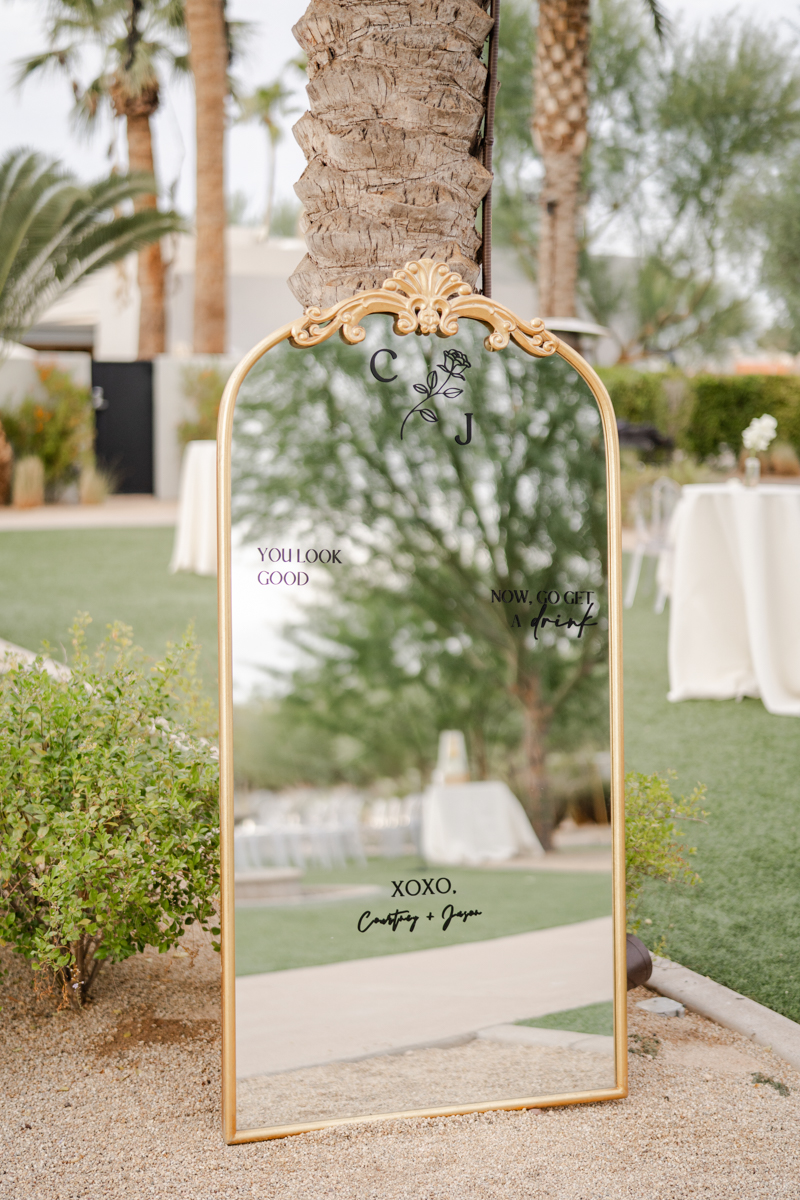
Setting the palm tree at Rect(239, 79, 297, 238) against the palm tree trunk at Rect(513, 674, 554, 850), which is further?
the palm tree at Rect(239, 79, 297, 238)

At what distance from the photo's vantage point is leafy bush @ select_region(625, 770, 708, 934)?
2527 mm

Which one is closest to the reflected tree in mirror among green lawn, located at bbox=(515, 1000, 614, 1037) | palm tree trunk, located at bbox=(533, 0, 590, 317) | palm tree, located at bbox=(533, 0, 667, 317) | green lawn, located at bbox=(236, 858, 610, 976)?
green lawn, located at bbox=(236, 858, 610, 976)

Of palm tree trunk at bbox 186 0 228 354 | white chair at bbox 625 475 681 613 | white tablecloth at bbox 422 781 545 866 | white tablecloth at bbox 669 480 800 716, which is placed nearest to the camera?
white tablecloth at bbox 422 781 545 866

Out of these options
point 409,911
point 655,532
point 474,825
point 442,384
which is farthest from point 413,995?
point 655,532

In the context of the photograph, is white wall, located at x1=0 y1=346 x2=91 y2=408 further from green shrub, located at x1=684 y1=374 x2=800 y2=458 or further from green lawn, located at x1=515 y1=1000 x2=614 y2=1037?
green lawn, located at x1=515 y1=1000 x2=614 y2=1037

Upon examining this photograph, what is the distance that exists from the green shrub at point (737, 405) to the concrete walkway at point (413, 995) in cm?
1294

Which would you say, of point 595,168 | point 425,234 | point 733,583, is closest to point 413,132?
point 425,234

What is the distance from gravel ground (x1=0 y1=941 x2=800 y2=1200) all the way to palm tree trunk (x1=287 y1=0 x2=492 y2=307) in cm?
164

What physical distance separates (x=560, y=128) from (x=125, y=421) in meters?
6.16

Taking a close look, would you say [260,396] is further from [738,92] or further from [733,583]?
[738,92]

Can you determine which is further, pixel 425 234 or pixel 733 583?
pixel 733 583

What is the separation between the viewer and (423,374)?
2.02 m

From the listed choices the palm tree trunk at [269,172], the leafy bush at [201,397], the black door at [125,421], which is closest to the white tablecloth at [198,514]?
the leafy bush at [201,397]

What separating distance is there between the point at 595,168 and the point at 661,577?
1267 cm
